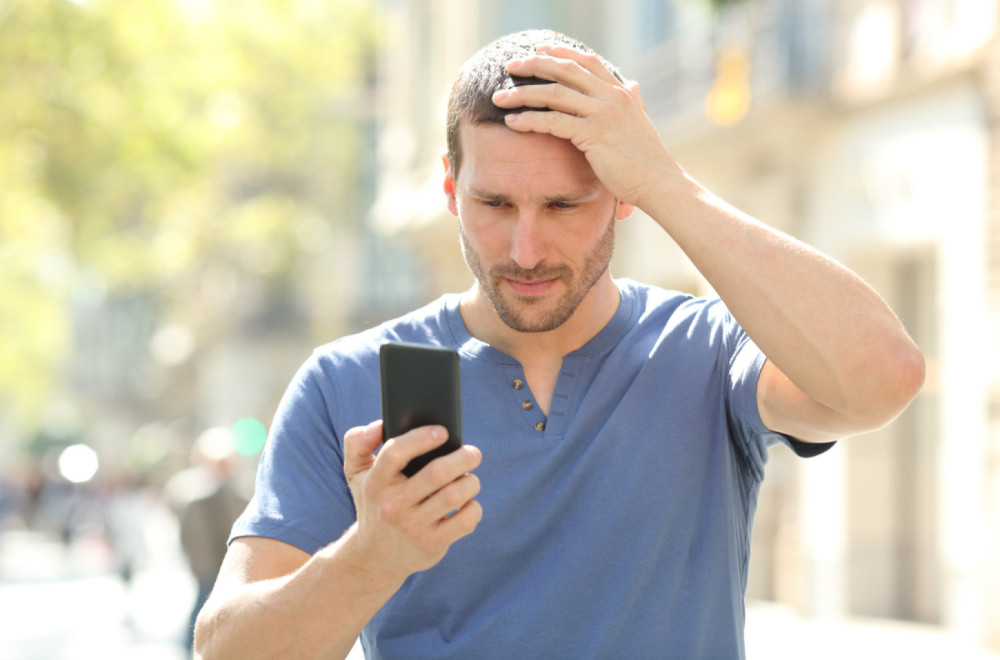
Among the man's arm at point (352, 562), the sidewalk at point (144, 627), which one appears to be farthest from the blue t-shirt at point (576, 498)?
the sidewalk at point (144, 627)

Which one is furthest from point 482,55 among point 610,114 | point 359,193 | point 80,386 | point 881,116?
point 80,386

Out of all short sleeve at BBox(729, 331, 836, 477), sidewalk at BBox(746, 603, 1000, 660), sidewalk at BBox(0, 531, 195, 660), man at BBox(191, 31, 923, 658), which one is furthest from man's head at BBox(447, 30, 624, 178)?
sidewalk at BBox(0, 531, 195, 660)

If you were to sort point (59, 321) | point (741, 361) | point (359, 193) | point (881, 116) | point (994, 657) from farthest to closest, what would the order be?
point (59, 321), point (359, 193), point (881, 116), point (994, 657), point (741, 361)

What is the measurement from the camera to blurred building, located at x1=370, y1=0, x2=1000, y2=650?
10.8 metres

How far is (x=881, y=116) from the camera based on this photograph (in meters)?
12.5

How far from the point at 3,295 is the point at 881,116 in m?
24.7

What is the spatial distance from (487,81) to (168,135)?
46.3ft

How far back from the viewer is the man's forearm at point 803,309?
229 centimetres

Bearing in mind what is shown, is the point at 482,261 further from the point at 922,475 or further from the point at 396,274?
the point at 396,274

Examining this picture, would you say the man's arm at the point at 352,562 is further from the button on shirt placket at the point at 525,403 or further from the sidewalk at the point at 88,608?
the sidewalk at the point at 88,608

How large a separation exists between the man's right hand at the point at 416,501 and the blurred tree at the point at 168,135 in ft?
41.2

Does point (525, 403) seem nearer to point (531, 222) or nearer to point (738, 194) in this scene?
point (531, 222)

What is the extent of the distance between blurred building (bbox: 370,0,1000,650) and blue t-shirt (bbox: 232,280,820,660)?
26.6 feet

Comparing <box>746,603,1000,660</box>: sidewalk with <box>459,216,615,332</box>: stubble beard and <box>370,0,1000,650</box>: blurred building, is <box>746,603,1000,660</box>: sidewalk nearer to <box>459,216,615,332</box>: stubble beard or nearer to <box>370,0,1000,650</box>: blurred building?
<box>370,0,1000,650</box>: blurred building
